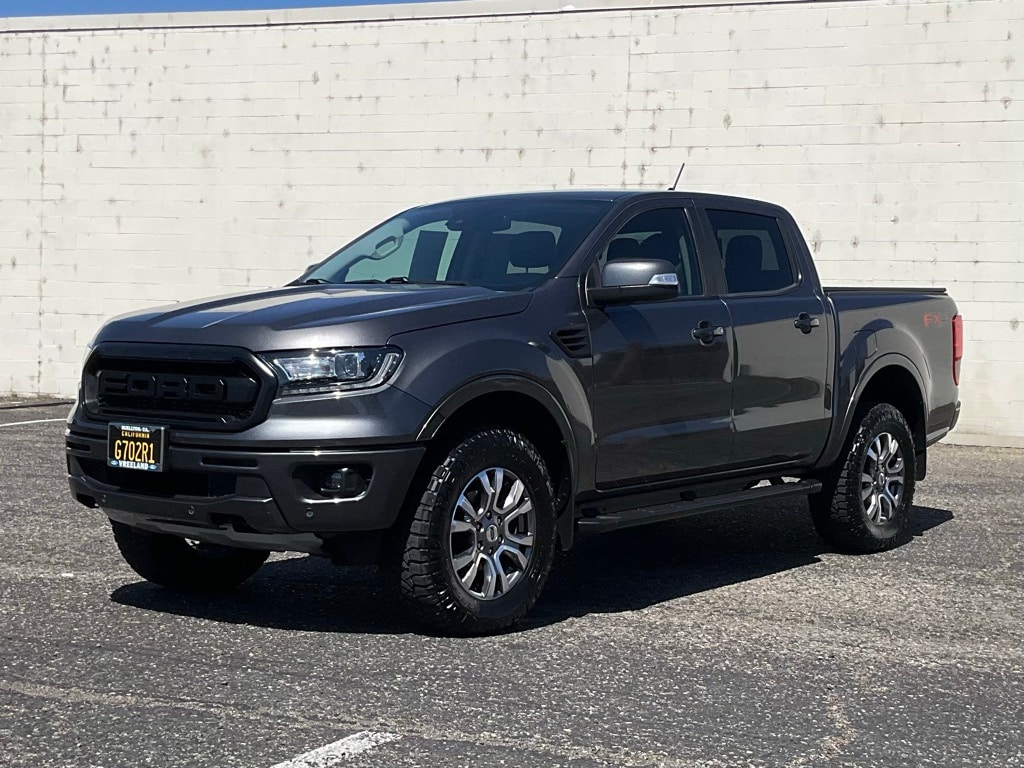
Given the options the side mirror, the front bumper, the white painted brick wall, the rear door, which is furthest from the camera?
the white painted brick wall

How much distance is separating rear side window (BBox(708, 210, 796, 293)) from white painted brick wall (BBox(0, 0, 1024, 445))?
747 cm

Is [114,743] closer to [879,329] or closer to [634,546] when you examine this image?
[634,546]

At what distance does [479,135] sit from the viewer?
1694 cm

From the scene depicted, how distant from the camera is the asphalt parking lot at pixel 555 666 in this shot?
15.1 feet

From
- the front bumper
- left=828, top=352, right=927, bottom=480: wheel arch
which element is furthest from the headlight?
left=828, top=352, right=927, bottom=480: wheel arch

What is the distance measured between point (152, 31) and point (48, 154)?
201 centimetres

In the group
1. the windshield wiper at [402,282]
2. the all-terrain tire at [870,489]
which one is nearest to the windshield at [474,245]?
the windshield wiper at [402,282]

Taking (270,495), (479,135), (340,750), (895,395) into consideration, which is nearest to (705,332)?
(895,395)

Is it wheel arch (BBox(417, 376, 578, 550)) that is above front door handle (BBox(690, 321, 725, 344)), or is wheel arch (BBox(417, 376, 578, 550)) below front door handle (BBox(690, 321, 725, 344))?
below

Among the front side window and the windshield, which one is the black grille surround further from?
the front side window

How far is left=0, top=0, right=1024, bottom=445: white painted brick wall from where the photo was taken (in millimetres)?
15102

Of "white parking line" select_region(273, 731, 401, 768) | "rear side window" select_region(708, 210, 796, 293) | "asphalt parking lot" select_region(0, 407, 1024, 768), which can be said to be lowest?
"asphalt parking lot" select_region(0, 407, 1024, 768)

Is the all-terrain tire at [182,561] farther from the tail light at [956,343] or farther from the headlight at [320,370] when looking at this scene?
the tail light at [956,343]

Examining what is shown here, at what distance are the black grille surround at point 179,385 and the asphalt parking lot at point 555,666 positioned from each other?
860 mm
